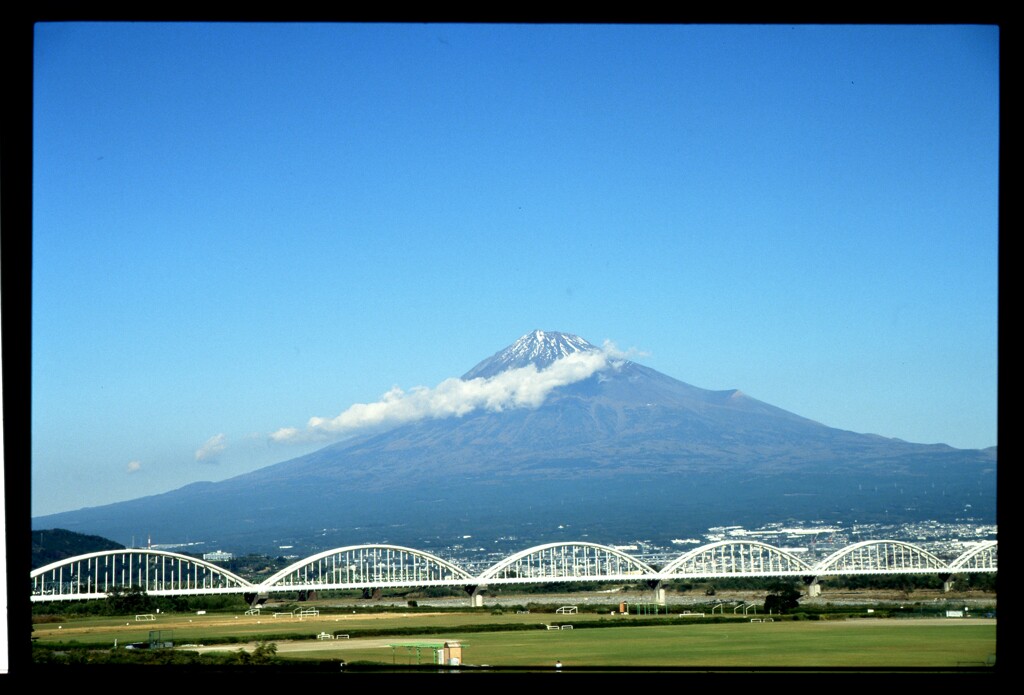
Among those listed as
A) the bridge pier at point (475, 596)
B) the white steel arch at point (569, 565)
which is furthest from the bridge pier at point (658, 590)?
the bridge pier at point (475, 596)

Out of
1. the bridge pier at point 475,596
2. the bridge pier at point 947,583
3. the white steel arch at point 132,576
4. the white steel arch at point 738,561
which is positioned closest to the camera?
the white steel arch at point 132,576

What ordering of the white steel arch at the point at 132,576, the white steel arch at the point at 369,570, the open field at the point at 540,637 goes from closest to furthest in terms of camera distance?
the open field at the point at 540,637 → the white steel arch at the point at 132,576 → the white steel arch at the point at 369,570

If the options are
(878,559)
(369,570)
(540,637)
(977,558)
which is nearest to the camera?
(540,637)

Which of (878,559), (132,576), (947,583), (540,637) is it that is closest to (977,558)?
(947,583)

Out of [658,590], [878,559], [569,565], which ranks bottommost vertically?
[658,590]

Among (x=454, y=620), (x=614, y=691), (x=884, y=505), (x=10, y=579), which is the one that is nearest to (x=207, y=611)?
(x=454, y=620)

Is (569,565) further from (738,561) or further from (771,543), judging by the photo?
(771,543)

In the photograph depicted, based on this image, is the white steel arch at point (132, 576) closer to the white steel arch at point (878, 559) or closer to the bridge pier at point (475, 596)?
the bridge pier at point (475, 596)

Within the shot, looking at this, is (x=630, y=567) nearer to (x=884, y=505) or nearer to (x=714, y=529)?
(x=714, y=529)

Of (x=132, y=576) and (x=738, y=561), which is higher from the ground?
(x=132, y=576)
